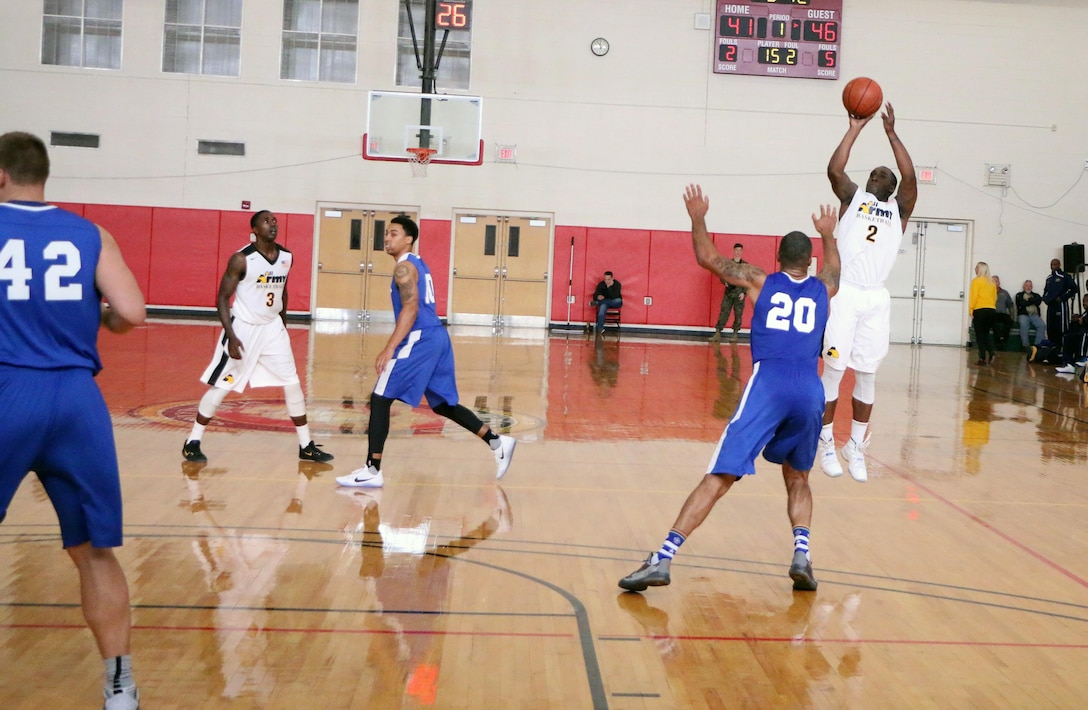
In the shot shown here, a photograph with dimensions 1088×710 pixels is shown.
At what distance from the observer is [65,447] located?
304 cm

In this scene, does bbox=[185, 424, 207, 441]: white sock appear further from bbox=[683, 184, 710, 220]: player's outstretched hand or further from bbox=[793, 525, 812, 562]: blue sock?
bbox=[793, 525, 812, 562]: blue sock

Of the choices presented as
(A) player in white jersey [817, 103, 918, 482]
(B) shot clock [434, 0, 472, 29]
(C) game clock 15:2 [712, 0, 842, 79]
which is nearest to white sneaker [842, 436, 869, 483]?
(A) player in white jersey [817, 103, 918, 482]

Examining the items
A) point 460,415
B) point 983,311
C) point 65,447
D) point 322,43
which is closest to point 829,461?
point 460,415

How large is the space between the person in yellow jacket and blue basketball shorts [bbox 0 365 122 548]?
17647mm

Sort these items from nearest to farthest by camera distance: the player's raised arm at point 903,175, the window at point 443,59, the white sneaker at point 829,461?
the player's raised arm at point 903,175 → the white sneaker at point 829,461 → the window at point 443,59

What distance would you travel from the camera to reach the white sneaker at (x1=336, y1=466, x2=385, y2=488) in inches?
254

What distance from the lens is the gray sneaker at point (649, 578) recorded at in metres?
4.54

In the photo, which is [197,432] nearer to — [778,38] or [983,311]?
[983,311]

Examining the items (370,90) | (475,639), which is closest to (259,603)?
(475,639)

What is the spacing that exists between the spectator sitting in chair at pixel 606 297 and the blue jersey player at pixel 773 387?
16.8 meters

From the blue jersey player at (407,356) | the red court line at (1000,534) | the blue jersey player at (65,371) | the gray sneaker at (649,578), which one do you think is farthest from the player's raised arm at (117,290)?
the red court line at (1000,534)

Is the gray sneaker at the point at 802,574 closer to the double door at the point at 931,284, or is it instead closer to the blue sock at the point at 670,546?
the blue sock at the point at 670,546

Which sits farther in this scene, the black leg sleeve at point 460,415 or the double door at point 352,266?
the double door at point 352,266

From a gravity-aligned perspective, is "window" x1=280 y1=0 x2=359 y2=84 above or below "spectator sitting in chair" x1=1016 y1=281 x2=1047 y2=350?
above
